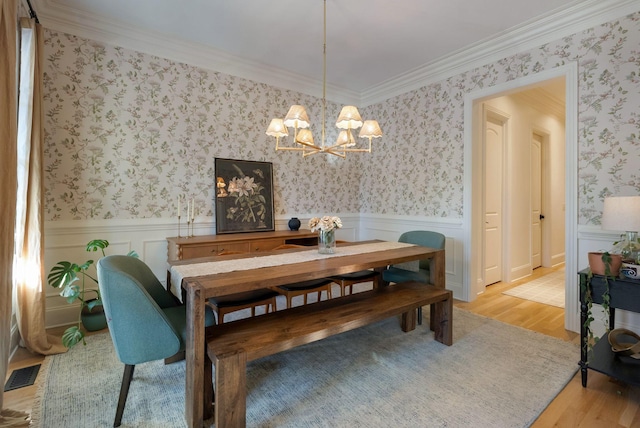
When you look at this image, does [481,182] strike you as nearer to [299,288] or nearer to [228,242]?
[299,288]

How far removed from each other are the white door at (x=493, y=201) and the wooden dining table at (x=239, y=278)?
1.91 m

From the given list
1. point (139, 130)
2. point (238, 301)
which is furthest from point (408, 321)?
point (139, 130)

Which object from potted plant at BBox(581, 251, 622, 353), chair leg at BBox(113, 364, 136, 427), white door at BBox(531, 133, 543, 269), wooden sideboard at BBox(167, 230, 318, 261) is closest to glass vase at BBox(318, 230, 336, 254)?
wooden sideboard at BBox(167, 230, 318, 261)

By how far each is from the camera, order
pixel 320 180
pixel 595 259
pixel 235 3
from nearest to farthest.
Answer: pixel 595 259, pixel 235 3, pixel 320 180

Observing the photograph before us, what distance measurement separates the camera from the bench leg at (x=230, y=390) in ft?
4.55

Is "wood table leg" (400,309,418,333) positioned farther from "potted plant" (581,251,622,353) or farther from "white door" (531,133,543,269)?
"white door" (531,133,543,269)

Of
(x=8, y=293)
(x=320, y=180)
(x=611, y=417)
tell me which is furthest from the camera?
(x=320, y=180)

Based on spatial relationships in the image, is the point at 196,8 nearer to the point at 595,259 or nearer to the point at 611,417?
the point at 595,259

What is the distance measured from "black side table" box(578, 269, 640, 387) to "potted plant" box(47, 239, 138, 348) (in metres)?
3.44

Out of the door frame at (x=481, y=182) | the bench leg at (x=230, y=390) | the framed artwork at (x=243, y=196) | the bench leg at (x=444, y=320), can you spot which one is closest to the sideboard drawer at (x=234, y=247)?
the framed artwork at (x=243, y=196)

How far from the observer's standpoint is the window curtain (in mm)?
1381

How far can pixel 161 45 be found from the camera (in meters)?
3.21

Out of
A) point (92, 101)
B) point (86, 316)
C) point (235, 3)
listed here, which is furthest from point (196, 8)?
point (86, 316)

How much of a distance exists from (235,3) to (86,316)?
10.1 feet
